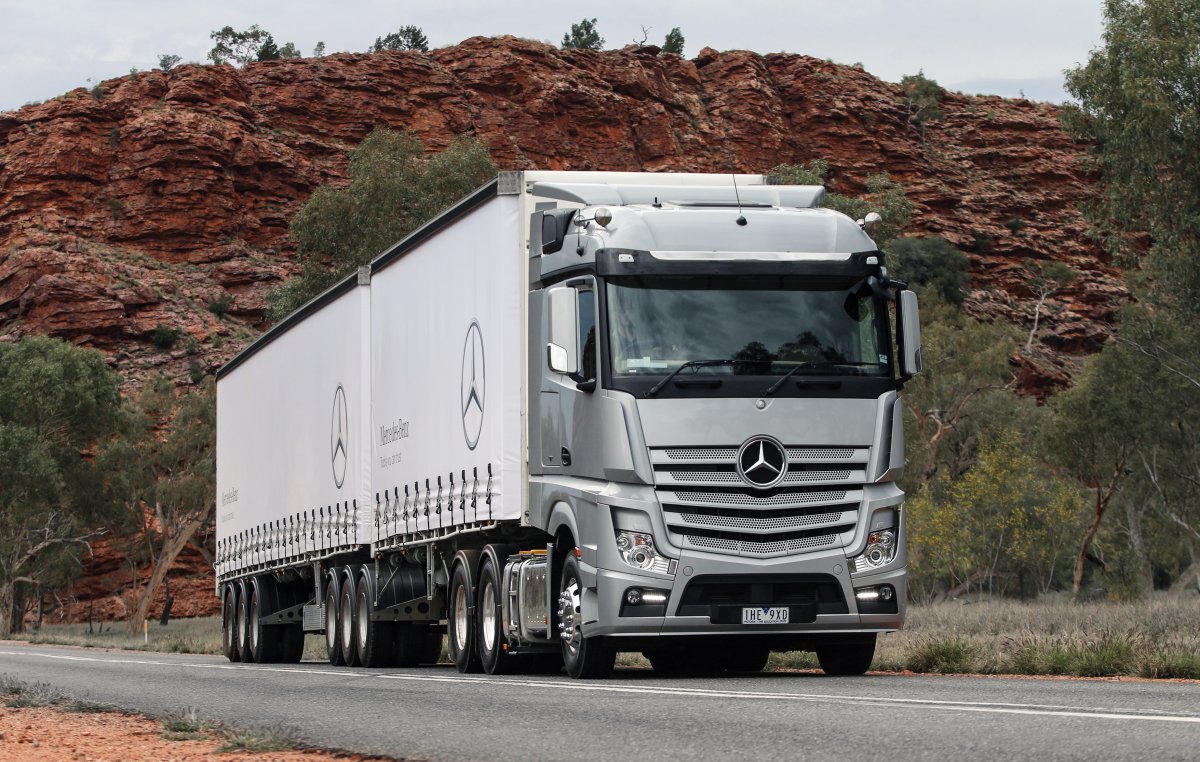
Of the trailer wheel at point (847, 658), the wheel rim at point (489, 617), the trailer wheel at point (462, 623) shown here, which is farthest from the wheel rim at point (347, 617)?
the trailer wheel at point (847, 658)

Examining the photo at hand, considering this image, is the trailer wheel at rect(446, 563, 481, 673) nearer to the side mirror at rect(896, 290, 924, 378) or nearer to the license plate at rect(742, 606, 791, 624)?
the license plate at rect(742, 606, 791, 624)

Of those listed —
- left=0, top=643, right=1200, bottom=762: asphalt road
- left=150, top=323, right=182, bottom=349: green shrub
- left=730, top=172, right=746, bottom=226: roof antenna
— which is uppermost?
left=150, top=323, right=182, bottom=349: green shrub

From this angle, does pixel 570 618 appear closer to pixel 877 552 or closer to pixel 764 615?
pixel 764 615

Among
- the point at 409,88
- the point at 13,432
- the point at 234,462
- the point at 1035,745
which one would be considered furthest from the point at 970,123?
the point at 1035,745

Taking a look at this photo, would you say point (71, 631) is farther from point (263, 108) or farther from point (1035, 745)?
point (1035, 745)

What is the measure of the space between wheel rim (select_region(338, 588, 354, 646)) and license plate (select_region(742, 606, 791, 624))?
29.1 feet

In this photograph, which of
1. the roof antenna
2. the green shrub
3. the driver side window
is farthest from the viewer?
the green shrub

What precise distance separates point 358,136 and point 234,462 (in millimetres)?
70365

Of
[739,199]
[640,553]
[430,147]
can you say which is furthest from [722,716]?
[430,147]

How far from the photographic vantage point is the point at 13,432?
57188 mm

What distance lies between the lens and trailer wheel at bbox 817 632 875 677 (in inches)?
596

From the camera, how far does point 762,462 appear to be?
45.1 ft

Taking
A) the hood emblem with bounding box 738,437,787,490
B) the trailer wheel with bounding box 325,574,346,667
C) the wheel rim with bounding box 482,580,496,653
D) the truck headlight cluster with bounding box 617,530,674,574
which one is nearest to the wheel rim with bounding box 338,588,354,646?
the trailer wheel with bounding box 325,574,346,667

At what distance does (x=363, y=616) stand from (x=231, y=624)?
829 centimetres
